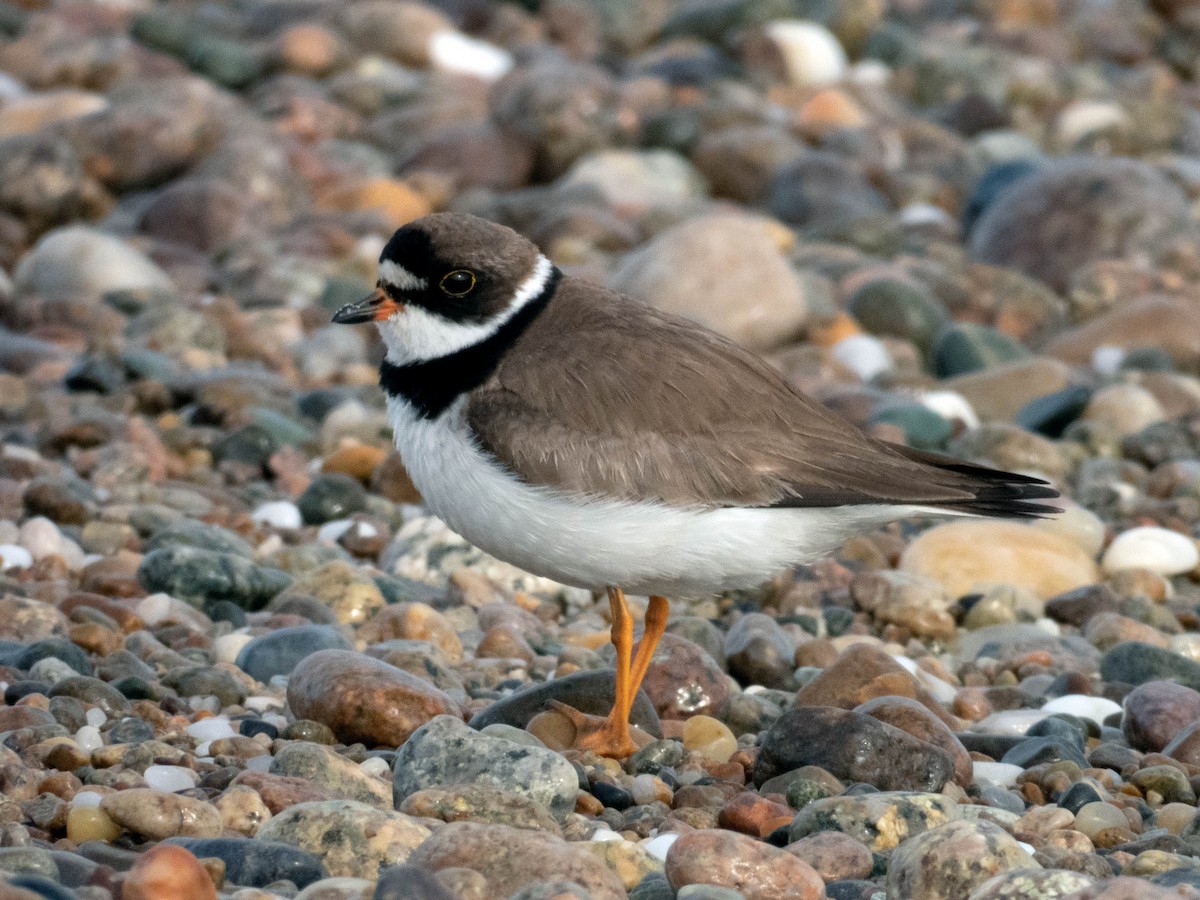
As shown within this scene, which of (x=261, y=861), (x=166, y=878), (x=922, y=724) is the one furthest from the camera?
(x=922, y=724)

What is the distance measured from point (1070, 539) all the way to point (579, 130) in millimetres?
8068

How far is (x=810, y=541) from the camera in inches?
239

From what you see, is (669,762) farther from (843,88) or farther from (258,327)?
(843,88)

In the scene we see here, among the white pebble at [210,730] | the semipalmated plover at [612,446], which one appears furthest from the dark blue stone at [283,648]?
the semipalmated plover at [612,446]

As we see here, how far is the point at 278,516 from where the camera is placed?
27.9 feet

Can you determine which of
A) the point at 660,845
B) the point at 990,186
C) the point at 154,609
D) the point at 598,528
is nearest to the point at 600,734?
the point at 598,528

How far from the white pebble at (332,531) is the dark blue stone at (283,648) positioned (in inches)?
71.7

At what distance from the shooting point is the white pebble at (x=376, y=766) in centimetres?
551

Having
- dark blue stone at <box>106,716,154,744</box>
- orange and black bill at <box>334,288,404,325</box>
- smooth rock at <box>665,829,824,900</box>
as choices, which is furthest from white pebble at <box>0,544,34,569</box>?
smooth rock at <box>665,829,824,900</box>

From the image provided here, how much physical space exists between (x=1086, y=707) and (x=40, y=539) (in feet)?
15.3

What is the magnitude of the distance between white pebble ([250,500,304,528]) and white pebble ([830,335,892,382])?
14.1ft

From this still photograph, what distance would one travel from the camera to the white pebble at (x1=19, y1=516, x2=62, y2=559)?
24.7 feet

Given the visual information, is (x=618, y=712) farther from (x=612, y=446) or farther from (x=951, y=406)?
(x=951, y=406)

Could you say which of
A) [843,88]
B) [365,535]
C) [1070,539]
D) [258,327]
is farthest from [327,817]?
[843,88]
